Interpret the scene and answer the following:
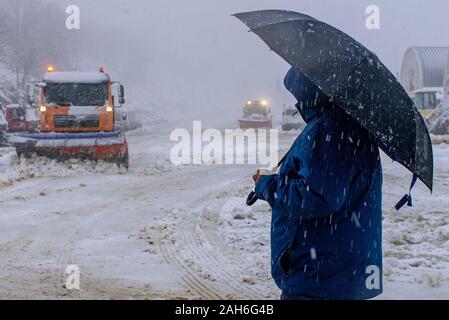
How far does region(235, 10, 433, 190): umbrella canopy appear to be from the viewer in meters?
2.55

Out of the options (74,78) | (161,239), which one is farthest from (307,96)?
(74,78)

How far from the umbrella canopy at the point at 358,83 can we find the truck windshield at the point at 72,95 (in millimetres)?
14129

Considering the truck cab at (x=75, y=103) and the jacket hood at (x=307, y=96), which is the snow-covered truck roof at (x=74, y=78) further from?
the jacket hood at (x=307, y=96)

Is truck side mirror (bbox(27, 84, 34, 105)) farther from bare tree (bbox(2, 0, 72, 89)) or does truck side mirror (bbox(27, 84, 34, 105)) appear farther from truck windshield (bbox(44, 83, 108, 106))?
bare tree (bbox(2, 0, 72, 89))

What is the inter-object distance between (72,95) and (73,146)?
2607 millimetres

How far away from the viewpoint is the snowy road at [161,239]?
214 inches

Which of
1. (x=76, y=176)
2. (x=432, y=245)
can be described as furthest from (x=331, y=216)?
(x=76, y=176)

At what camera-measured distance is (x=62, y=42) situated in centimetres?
5281

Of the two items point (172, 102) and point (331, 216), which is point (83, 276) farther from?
point (172, 102)

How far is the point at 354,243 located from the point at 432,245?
462cm

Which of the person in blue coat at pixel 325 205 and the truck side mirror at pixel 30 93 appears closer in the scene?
the person in blue coat at pixel 325 205

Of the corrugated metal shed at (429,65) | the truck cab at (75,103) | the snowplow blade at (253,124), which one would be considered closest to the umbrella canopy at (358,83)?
the truck cab at (75,103)

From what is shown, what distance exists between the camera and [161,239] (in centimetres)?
736

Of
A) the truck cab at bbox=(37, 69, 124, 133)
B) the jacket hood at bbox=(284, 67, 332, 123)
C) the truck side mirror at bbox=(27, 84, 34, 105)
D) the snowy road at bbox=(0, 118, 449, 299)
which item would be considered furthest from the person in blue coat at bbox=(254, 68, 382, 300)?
the truck side mirror at bbox=(27, 84, 34, 105)
